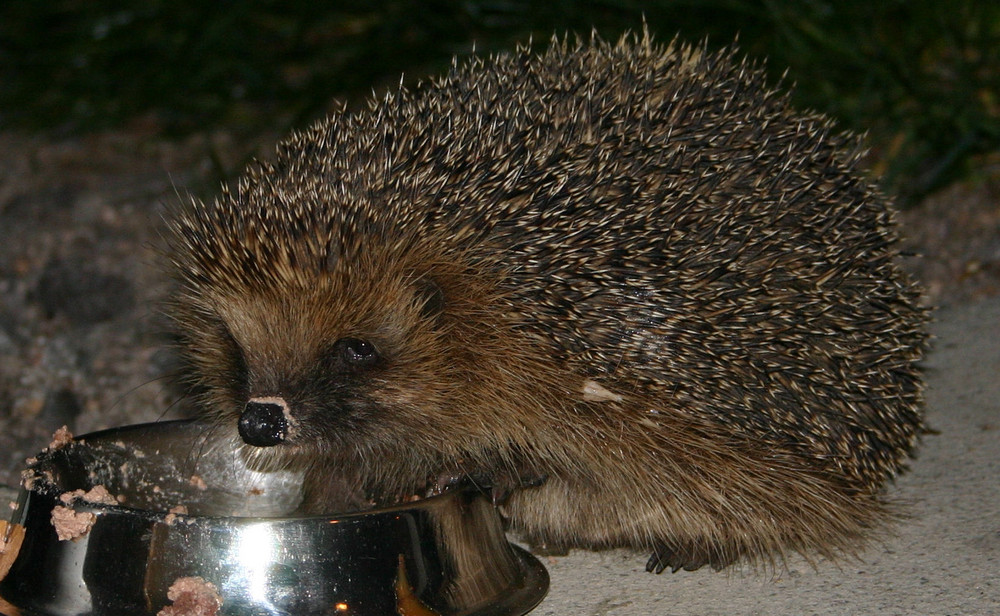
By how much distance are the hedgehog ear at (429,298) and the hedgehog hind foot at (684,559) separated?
91cm

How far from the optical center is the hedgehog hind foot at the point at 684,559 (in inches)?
132

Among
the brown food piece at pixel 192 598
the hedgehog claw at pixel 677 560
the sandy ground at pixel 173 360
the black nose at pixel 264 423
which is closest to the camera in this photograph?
the brown food piece at pixel 192 598

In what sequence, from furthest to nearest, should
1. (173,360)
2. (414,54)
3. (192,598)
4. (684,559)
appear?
1. (414,54)
2. (173,360)
3. (684,559)
4. (192,598)

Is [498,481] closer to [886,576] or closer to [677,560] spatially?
[677,560]

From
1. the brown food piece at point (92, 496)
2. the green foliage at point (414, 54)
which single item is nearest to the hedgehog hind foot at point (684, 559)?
the brown food piece at point (92, 496)

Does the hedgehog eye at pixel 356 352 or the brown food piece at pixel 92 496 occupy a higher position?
the hedgehog eye at pixel 356 352

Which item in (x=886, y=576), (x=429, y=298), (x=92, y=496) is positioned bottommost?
(x=92, y=496)

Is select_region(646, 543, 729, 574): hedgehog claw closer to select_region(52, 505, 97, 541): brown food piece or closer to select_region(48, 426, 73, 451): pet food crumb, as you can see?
select_region(52, 505, 97, 541): brown food piece

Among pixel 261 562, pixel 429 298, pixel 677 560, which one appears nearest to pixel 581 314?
pixel 429 298

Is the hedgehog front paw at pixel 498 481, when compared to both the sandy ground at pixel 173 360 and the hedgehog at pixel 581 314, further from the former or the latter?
the sandy ground at pixel 173 360

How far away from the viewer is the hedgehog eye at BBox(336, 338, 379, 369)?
3180mm

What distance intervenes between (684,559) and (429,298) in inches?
40.0

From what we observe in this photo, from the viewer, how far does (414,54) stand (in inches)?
282

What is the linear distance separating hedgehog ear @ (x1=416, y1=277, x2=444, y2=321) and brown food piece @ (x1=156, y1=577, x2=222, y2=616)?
906mm
